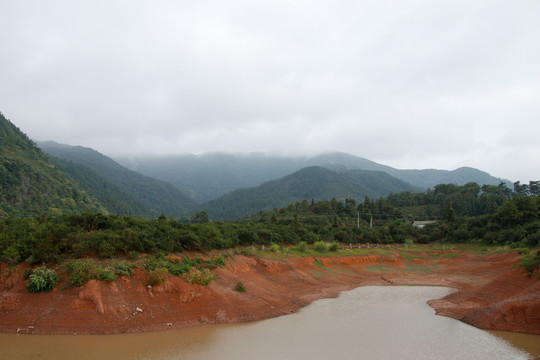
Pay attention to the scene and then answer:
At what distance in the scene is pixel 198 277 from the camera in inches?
1014

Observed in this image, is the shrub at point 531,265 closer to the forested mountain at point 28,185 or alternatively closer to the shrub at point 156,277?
the shrub at point 156,277

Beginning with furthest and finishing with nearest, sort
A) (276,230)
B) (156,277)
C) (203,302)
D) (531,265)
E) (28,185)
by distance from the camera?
1. (28,185)
2. (276,230)
3. (531,265)
4. (203,302)
5. (156,277)

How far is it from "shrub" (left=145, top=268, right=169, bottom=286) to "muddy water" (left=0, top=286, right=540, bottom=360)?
3890 millimetres

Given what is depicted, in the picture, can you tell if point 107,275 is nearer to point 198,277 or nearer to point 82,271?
point 82,271

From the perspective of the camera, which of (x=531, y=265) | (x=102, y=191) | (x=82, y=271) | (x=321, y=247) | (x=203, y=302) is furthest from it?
(x=102, y=191)

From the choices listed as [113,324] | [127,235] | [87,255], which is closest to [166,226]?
[127,235]

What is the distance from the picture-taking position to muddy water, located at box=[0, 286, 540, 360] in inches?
701

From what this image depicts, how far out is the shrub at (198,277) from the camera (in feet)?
83.2

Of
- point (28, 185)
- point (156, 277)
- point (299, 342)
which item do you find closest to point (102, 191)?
point (28, 185)

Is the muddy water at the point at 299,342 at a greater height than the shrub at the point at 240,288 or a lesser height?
lesser

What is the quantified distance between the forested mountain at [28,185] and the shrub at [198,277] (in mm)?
70450

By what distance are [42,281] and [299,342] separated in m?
16.5

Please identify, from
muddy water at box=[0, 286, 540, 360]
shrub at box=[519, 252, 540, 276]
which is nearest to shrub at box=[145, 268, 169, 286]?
muddy water at box=[0, 286, 540, 360]

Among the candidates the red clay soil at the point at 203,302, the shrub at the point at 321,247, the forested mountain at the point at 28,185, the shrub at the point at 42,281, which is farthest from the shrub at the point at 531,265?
the forested mountain at the point at 28,185
